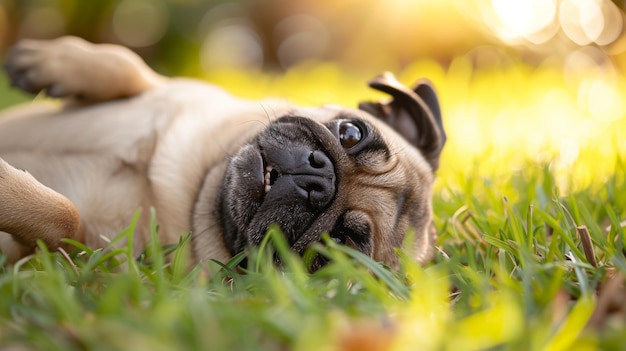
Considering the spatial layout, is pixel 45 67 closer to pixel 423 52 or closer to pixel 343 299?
pixel 343 299

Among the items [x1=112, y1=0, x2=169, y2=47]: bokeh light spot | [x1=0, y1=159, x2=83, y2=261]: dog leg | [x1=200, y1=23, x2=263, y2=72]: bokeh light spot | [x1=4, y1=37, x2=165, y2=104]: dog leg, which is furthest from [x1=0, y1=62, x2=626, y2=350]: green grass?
[x1=112, y1=0, x2=169, y2=47]: bokeh light spot

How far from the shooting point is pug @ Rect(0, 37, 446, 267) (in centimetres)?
260

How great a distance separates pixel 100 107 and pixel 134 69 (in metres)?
0.34

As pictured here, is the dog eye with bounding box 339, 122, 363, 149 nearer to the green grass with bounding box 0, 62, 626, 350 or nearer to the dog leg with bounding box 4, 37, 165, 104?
the green grass with bounding box 0, 62, 626, 350

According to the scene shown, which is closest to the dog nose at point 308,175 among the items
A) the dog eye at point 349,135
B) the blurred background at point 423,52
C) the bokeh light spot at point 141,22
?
the dog eye at point 349,135

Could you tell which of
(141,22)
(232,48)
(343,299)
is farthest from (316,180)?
(232,48)

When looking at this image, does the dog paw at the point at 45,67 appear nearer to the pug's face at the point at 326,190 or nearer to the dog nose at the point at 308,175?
the pug's face at the point at 326,190

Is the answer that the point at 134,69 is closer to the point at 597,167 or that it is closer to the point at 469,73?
the point at 597,167

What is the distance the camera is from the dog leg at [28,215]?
93.5 inches

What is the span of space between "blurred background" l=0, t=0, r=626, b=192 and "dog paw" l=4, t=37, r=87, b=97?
2737 mm

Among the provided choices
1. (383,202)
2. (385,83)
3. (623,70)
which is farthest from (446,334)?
(623,70)

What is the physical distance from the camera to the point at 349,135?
294cm

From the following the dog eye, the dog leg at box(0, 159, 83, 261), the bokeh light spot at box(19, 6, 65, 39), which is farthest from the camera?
the bokeh light spot at box(19, 6, 65, 39)

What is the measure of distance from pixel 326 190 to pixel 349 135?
42 centimetres
